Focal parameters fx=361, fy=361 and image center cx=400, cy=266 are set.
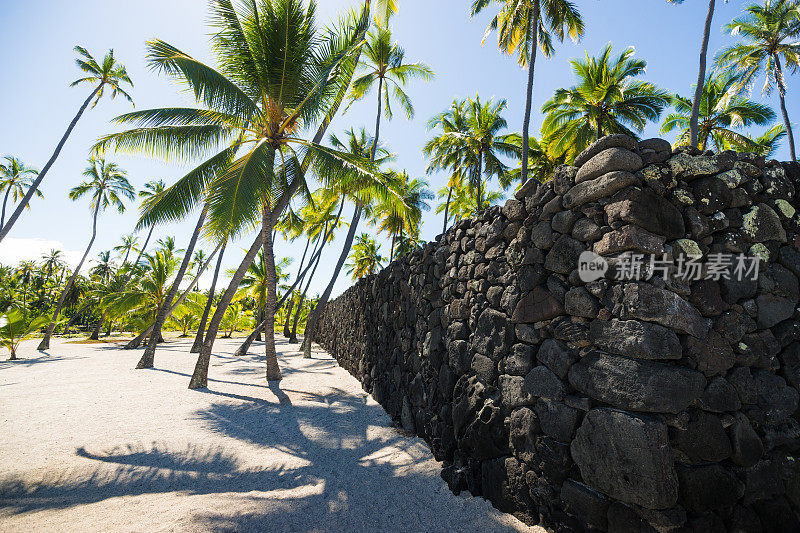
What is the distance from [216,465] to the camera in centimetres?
431

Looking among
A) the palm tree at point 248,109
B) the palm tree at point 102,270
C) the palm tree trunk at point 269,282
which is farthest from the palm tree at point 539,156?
the palm tree at point 102,270

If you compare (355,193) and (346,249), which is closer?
(355,193)

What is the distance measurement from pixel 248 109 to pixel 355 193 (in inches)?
125

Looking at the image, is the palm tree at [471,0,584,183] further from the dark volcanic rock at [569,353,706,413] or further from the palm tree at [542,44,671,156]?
the dark volcanic rock at [569,353,706,413]

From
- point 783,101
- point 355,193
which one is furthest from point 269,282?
point 783,101

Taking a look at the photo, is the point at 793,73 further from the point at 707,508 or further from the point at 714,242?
the point at 707,508

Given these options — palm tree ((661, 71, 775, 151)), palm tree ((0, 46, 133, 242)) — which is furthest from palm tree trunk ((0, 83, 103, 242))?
palm tree ((661, 71, 775, 151))

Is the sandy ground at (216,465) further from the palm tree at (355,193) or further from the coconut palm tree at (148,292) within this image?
the coconut palm tree at (148,292)

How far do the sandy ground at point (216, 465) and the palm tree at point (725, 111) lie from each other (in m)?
16.7

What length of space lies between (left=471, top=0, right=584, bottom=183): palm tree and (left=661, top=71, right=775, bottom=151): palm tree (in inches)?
228

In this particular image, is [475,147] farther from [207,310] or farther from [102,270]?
[102,270]

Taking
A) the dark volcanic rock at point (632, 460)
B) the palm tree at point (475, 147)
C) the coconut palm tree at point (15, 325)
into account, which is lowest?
the coconut palm tree at point (15, 325)

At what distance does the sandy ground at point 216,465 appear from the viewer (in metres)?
3.03

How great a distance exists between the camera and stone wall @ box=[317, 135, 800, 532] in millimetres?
2291
